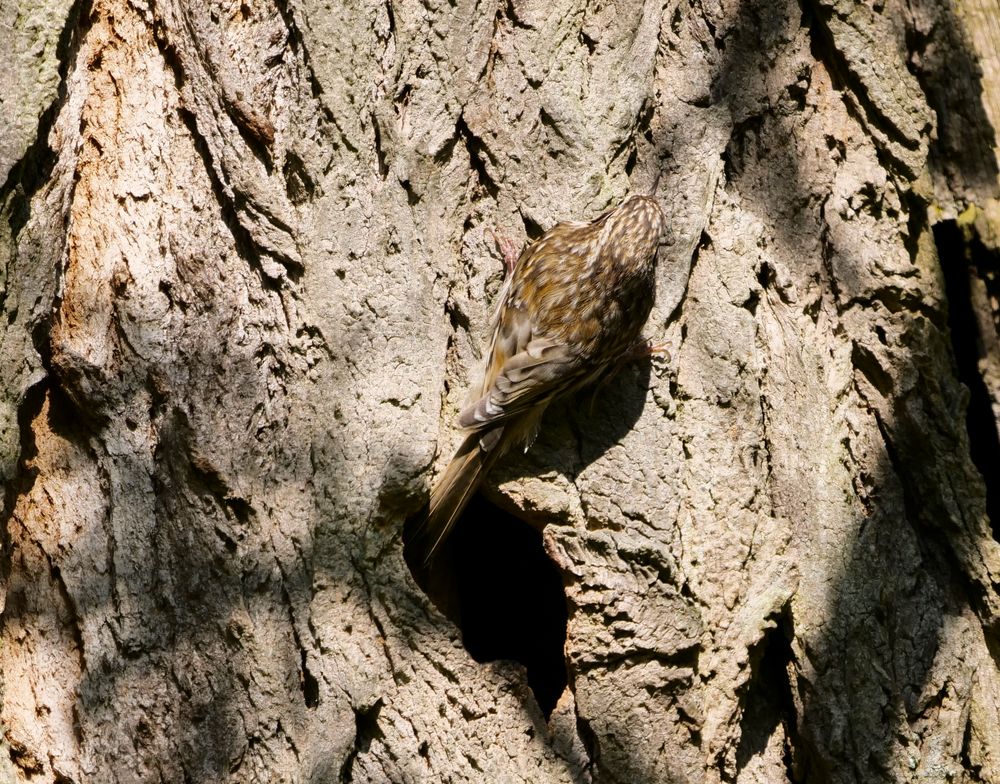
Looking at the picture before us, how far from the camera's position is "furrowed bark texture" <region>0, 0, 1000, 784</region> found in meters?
2.75

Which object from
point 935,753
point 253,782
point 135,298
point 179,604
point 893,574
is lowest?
point 253,782

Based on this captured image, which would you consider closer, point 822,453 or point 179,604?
point 179,604

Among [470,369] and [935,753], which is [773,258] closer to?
[470,369]

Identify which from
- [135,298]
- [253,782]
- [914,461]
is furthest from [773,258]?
[253,782]

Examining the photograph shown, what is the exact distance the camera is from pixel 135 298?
9.32ft

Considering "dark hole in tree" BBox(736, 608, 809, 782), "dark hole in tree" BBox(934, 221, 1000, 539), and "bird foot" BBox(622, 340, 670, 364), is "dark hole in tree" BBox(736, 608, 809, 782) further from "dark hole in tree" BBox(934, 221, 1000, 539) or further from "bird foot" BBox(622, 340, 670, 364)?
"dark hole in tree" BBox(934, 221, 1000, 539)

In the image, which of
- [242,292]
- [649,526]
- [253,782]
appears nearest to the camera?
[253,782]

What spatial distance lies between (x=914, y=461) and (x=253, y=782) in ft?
6.89

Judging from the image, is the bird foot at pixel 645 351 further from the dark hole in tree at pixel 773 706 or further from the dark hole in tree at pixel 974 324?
the dark hole in tree at pixel 974 324

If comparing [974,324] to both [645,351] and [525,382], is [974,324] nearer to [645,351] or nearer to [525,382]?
[645,351]

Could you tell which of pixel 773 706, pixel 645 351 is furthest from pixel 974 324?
pixel 773 706

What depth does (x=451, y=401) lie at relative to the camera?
3.15 m

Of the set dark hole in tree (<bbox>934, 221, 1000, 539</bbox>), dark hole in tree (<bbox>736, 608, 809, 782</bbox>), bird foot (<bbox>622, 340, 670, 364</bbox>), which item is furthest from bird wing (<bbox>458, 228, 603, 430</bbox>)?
dark hole in tree (<bbox>934, 221, 1000, 539</bbox>)

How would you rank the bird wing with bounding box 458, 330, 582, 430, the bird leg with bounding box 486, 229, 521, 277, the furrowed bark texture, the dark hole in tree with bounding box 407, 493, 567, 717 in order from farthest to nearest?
1. the dark hole in tree with bounding box 407, 493, 567, 717
2. the bird leg with bounding box 486, 229, 521, 277
3. the bird wing with bounding box 458, 330, 582, 430
4. the furrowed bark texture
